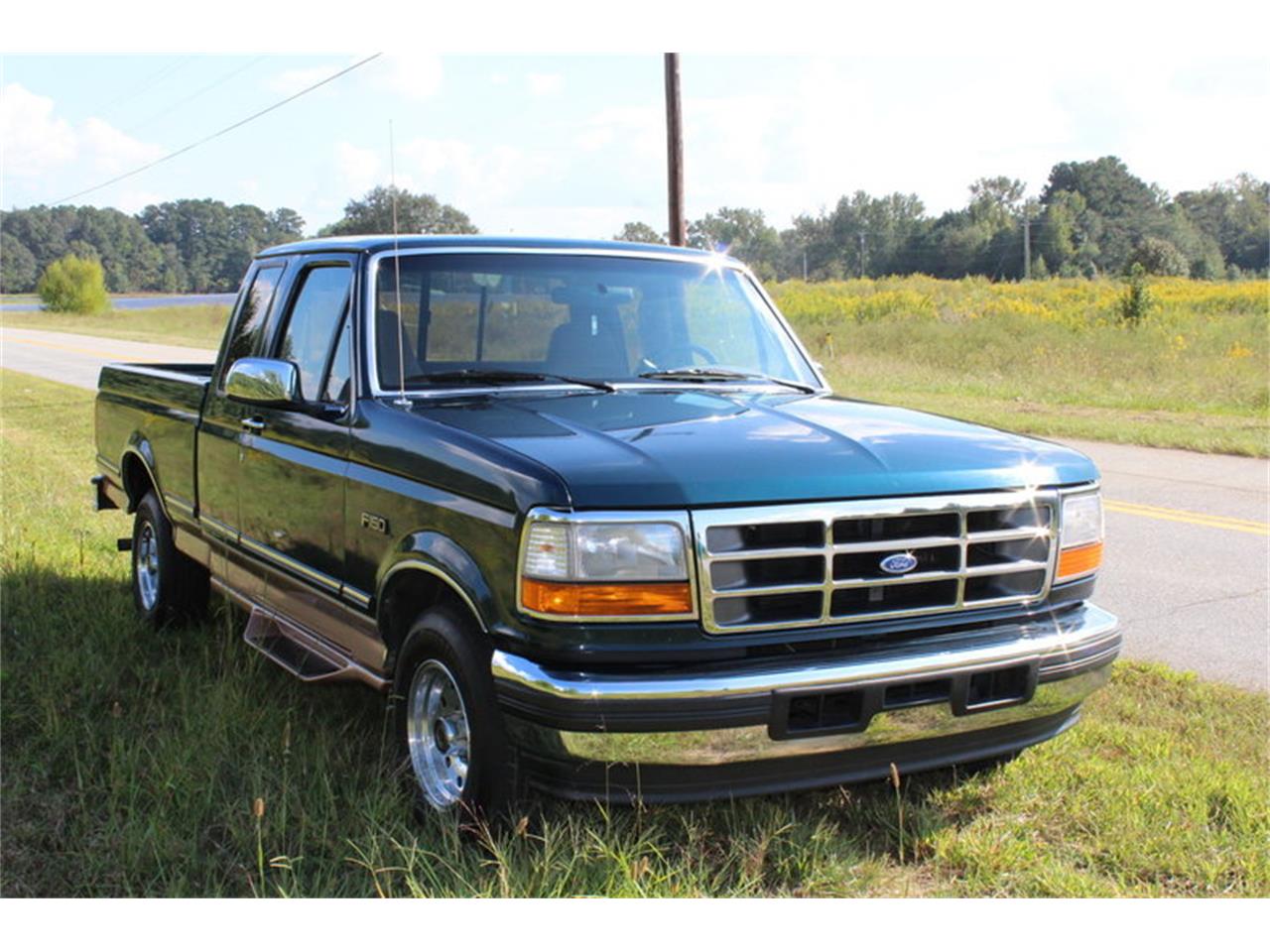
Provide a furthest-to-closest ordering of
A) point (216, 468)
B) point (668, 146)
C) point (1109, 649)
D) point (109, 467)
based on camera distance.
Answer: point (668, 146), point (109, 467), point (216, 468), point (1109, 649)

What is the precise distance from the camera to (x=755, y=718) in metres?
2.98

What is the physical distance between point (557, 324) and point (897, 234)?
92.6 m

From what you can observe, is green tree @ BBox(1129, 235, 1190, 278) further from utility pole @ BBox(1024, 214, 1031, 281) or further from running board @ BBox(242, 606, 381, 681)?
running board @ BBox(242, 606, 381, 681)

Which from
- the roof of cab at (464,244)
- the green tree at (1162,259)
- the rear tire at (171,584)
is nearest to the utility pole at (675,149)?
the rear tire at (171,584)

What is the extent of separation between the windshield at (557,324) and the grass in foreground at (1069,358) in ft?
32.3

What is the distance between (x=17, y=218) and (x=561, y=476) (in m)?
47.1

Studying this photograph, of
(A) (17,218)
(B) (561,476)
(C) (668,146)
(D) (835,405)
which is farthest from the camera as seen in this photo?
(A) (17,218)

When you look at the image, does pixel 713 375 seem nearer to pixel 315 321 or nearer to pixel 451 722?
pixel 315 321

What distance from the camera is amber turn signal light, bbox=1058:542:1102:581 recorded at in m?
3.61

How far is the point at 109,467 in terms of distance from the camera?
6859mm

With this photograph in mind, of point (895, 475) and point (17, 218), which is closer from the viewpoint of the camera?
point (895, 475)

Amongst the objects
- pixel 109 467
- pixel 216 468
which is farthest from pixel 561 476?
pixel 109 467

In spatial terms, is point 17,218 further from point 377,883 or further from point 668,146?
point 377,883

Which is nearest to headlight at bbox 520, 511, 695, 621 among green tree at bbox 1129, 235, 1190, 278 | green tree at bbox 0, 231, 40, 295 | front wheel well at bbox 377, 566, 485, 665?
front wheel well at bbox 377, 566, 485, 665
